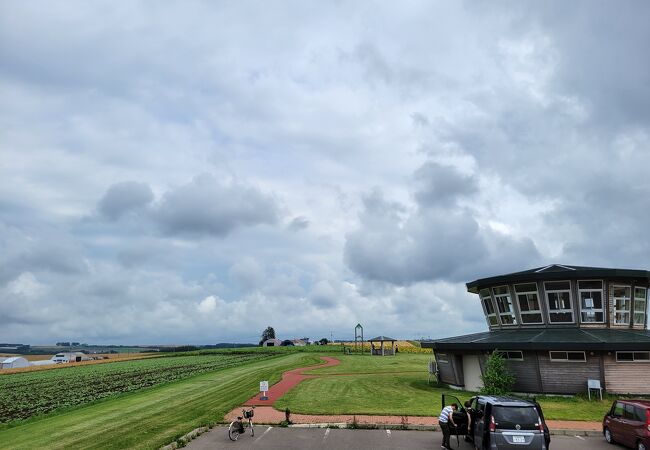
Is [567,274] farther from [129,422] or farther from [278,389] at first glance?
[129,422]

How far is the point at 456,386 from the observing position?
36469mm

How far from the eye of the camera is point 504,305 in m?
37.2

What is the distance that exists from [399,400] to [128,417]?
15.3 metres

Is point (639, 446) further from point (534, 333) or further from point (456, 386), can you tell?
point (456, 386)

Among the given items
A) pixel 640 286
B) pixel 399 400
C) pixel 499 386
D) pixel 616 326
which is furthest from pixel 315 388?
pixel 640 286

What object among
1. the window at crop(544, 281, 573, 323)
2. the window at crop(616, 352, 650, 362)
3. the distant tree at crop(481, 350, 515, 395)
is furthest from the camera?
the window at crop(544, 281, 573, 323)

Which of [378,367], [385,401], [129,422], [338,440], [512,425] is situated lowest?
[378,367]

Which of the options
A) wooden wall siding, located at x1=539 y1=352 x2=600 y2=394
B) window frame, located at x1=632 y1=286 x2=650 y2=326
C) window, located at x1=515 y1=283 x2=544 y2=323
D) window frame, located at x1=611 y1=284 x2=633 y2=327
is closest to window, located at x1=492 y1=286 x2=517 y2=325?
window, located at x1=515 y1=283 x2=544 y2=323

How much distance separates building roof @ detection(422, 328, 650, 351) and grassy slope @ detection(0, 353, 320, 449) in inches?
631

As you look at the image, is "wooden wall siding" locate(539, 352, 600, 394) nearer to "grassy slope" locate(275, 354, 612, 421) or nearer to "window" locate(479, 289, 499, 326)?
"grassy slope" locate(275, 354, 612, 421)

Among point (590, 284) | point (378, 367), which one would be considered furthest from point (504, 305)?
point (378, 367)

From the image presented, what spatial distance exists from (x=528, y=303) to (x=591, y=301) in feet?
13.0

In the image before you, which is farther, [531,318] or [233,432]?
[531,318]

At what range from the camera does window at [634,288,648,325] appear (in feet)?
116
